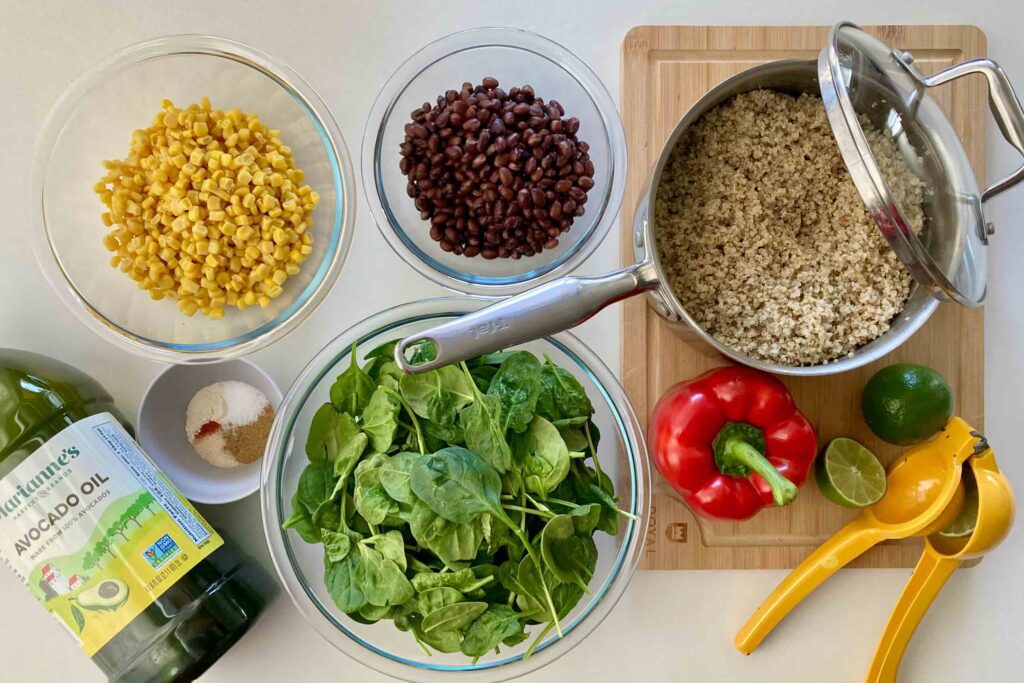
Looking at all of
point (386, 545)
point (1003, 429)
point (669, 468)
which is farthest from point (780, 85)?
point (386, 545)

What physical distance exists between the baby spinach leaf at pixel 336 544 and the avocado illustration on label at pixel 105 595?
26cm

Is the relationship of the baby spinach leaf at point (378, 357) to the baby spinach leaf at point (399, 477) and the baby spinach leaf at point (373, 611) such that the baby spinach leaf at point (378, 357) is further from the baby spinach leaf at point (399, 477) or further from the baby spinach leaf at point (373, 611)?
the baby spinach leaf at point (373, 611)

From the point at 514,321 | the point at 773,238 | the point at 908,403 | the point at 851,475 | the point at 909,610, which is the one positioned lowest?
the point at 909,610

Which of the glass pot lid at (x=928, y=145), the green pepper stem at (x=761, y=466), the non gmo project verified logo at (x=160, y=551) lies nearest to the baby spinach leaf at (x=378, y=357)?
the non gmo project verified logo at (x=160, y=551)

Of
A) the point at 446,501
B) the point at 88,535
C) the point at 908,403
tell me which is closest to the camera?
the point at 446,501

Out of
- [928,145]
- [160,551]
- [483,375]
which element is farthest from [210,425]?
[928,145]

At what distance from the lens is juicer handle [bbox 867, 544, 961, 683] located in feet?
3.80

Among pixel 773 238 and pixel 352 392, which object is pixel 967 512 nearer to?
pixel 773 238

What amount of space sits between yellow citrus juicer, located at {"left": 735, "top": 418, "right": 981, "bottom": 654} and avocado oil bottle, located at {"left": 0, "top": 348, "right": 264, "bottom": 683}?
785 millimetres

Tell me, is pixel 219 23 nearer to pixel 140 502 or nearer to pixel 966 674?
pixel 140 502

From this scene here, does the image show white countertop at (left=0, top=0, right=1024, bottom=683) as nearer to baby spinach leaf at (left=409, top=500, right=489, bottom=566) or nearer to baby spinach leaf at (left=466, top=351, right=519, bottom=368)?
baby spinach leaf at (left=466, top=351, right=519, bottom=368)

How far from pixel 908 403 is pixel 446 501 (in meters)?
0.65

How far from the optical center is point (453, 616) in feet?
2.95

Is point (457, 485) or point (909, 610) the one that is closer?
point (457, 485)
